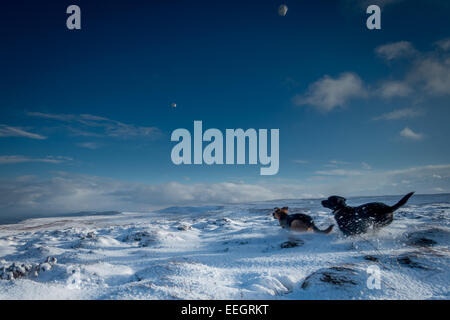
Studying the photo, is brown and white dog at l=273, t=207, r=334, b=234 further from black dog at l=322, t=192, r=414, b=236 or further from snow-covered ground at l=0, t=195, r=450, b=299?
black dog at l=322, t=192, r=414, b=236

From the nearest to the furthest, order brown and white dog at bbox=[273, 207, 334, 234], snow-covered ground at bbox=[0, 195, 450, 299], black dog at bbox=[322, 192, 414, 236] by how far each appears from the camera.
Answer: snow-covered ground at bbox=[0, 195, 450, 299]
black dog at bbox=[322, 192, 414, 236]
brown and white dog at bbox=[273, 207, 334, 234]

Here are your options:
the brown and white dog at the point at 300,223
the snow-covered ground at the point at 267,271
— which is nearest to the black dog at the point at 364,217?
the snow-covered ground at the point at 267,271

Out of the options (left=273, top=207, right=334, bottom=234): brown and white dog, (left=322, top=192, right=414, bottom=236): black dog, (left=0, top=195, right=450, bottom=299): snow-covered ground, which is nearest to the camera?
(left=0, top=195, right=450, bottom=299): snow-covered ground

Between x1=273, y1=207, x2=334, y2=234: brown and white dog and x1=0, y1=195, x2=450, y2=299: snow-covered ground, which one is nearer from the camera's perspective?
x1=0, y1=195, x2=450, y2=299: snow-covered ground

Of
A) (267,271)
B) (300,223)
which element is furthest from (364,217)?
(267,271)

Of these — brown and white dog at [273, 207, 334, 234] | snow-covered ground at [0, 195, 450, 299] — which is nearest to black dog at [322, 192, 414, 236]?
snow-covered ground at [0, 195, 450, 299]

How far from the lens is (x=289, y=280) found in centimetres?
353

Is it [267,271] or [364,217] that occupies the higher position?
[364,217]

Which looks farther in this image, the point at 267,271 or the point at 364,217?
the point at 364,217

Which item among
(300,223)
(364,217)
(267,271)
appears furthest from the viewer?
(300,223)

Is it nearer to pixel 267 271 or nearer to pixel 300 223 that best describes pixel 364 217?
pixel 300 223

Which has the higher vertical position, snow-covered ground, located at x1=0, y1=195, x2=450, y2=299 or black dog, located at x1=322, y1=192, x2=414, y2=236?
black dog, located at x1=322, y1=192, x2=414, y2=236

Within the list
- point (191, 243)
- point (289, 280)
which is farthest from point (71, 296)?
point (191, 243)

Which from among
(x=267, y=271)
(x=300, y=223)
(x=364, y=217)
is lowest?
(x=267, y=271)
